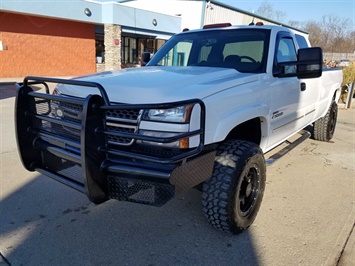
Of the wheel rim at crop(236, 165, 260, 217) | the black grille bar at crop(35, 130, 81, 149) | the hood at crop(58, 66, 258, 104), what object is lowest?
the wheel rim at crop(236, 165, 260, 217)

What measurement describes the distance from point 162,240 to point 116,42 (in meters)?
18.3

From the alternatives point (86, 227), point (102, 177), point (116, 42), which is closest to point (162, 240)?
point (86, 227)

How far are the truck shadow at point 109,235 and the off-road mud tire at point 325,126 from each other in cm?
355

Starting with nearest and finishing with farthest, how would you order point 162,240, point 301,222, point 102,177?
point 102,177
point 162,240
point 301,222

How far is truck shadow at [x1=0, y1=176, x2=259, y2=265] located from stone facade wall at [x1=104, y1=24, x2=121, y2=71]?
1715cm

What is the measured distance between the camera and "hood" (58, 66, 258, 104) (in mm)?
2207

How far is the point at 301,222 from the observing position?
302 centimetres

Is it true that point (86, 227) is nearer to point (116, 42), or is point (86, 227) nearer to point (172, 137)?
point (172, 137)

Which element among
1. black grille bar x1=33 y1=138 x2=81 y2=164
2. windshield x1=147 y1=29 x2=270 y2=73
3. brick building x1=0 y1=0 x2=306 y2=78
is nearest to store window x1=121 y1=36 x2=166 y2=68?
brick building x1=0 y1=0 x2=306 y2=78

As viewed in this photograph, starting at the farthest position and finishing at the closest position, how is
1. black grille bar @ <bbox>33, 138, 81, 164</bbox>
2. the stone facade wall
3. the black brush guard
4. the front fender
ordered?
the stone facade wall → the front fender → black grille bar @ <bbox>33, 138, 81, 164</bbox> → the black brush guard

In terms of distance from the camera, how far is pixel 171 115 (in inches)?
85.3

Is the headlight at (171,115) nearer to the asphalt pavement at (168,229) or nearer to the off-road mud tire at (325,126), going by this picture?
the asphalt pavement at (168,229)

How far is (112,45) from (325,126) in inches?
638

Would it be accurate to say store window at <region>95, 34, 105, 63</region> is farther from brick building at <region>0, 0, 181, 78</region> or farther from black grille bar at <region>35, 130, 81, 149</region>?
black grille bar at <region>35, 130, 81, 149</region>
